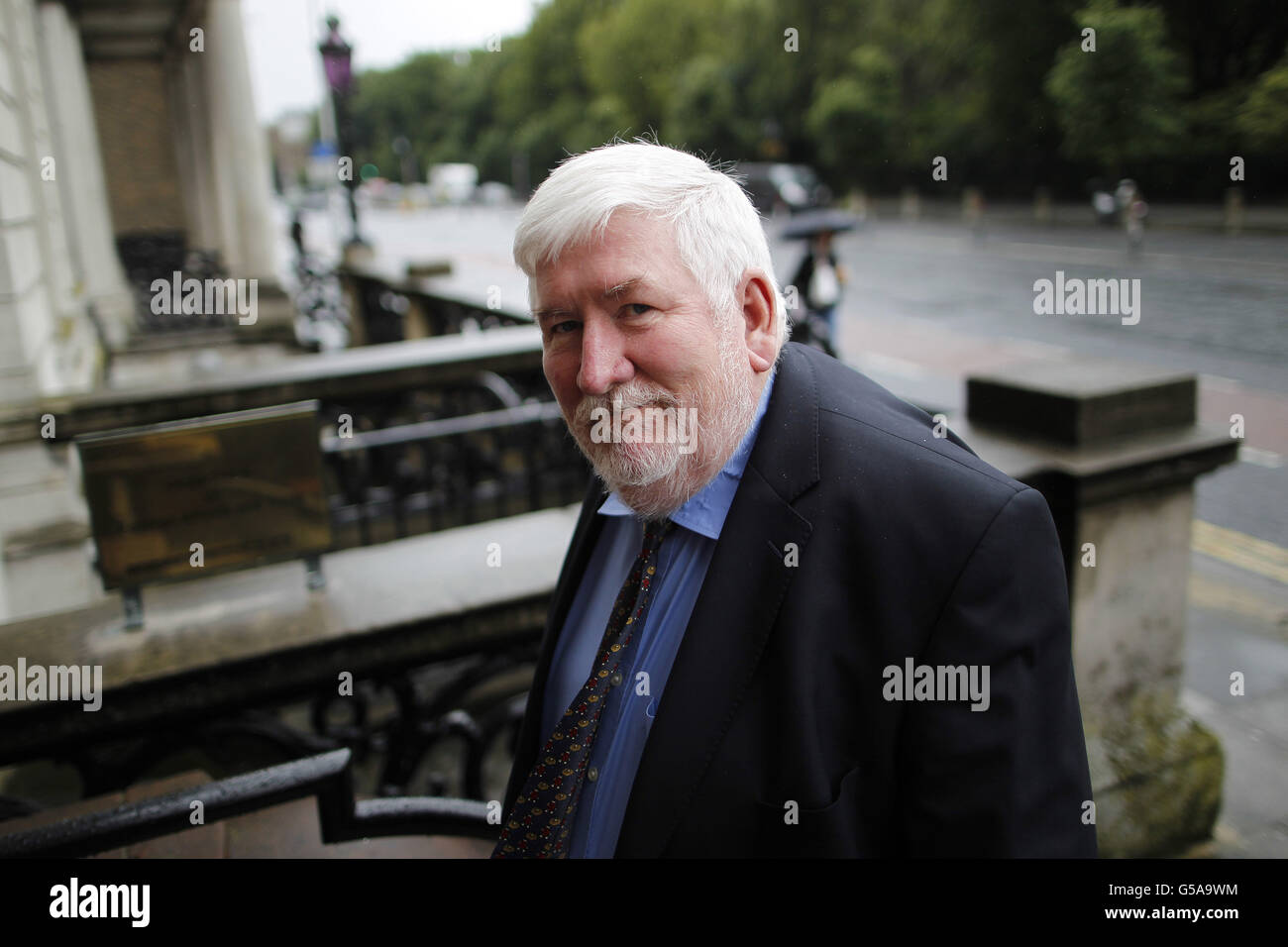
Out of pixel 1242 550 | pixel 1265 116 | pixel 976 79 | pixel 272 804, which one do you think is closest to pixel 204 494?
pixel 272 804

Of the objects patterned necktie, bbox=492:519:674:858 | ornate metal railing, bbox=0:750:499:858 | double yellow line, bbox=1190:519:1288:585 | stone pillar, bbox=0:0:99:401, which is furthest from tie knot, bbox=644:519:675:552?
double yellow line, bbox=1190:519:1288:585

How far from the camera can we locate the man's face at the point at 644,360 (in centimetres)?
137

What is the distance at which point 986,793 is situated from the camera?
1.29 metres

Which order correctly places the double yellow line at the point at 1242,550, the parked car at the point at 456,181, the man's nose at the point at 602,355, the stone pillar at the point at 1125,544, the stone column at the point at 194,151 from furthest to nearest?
the parked car at the point at 456,181
the stone column at the point at 194,151
the double yellow line at the point at 1242,550
the stone pillar at the point at 1125,544
the man's nose at the point at 602,355

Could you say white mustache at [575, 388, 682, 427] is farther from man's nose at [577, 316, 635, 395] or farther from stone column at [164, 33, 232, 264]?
stone column at [164, 33, 232, 264]

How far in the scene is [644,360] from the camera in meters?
1.43

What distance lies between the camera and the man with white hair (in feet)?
4.27

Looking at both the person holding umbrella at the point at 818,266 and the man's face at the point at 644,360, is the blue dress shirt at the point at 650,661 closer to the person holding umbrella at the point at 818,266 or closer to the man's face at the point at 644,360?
the man's face at the point at 644,360

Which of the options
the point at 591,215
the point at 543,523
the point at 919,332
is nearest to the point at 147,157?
the point at 919,332

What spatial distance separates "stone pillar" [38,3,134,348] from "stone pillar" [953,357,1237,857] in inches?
427

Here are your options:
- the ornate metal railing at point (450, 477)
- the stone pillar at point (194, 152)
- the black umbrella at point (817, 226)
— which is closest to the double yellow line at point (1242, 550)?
the ornate metal railing at point (450, 477)

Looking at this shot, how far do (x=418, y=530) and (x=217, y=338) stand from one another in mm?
8799

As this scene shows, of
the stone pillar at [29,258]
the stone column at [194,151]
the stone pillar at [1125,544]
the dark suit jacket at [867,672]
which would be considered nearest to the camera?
the dark suit jacket at [867,672]

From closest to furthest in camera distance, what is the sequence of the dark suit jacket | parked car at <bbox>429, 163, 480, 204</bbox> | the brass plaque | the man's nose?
the dark suit jacket → the man's nose → the brass plaque → parked car at <bbox>429, 163, 480, 204</bbox>
